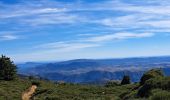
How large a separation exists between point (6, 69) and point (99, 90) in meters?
21.1

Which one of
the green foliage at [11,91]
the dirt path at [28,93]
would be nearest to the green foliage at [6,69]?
the green foliage at [11,91]

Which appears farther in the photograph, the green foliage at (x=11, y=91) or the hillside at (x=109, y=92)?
the green foliage at (x=11, y=91)

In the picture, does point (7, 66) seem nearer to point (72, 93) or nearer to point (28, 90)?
point (28, 90)

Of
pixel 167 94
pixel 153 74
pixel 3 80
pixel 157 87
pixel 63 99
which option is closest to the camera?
pixel 167 94

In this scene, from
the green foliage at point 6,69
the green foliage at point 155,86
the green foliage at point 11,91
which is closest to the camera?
the green foliage at point 155,86

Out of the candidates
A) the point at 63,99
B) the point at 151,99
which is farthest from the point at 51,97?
the point at 151,99

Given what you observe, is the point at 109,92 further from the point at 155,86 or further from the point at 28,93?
the point at 155,86

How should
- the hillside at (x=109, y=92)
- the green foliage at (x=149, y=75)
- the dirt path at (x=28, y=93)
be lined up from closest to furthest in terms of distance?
the hillside at (x=109, y=92) < the green foliage at (x=149, y=75) < the dirt path at (x=28, y=93)

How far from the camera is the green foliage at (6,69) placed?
226ft

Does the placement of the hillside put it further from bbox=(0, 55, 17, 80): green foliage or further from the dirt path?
bbox=(0, 55, 17, 80): green foliage

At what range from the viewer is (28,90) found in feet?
190

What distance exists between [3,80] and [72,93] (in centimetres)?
2114

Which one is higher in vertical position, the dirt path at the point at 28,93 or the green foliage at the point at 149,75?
the green foliage at the point at 149,75

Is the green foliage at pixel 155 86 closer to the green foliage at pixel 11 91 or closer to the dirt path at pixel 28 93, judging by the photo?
the green foliage at pixel 11 91
